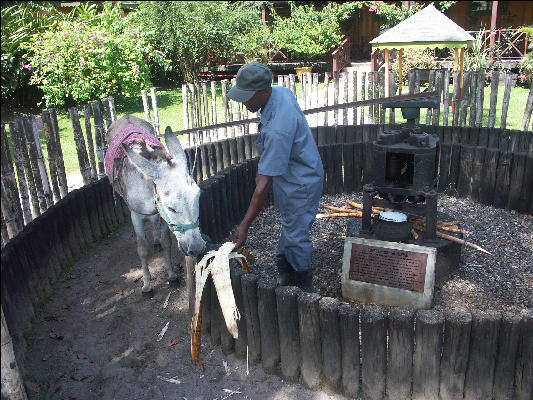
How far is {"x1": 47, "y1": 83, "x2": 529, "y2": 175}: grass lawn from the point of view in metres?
10.4

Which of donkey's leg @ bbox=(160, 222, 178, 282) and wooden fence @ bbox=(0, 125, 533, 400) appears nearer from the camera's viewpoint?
wooden fence @ bbox=(0, 125, 533, 400)

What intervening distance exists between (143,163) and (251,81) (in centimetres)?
113

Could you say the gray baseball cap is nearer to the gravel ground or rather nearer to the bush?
the gravel ground

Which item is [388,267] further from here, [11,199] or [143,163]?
[11,199]

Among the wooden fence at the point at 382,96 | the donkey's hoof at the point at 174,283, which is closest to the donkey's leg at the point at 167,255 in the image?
the donkey's hoof at the point at 174,283

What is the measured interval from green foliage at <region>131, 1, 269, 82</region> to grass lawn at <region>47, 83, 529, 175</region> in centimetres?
140

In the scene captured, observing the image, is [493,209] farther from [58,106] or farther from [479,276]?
[58,106]

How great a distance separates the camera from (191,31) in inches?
701

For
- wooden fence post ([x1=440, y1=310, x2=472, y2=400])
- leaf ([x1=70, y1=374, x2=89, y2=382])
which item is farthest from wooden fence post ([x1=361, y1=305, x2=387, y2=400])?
leaf ([x1=70, y1=374, x2=89, y2=382])

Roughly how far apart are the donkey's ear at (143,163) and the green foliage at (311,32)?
1742cm

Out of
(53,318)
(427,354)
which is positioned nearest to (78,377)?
(53,318)

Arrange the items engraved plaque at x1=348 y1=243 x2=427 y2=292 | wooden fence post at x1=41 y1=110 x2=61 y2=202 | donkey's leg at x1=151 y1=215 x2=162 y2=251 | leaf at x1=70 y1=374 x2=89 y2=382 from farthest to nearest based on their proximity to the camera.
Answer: wooden fence post at x1=41 y1=110 x2=61 y2=202, donkey's leg at x1=151 y1=215 x2=162 y2=251, engraved plaque at x1=348 y1=243 x2=427 y2=292, leaf at x1=70 y1=374 x2=89 y2=382

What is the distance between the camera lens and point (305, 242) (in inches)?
155

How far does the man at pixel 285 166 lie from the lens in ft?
11.0
